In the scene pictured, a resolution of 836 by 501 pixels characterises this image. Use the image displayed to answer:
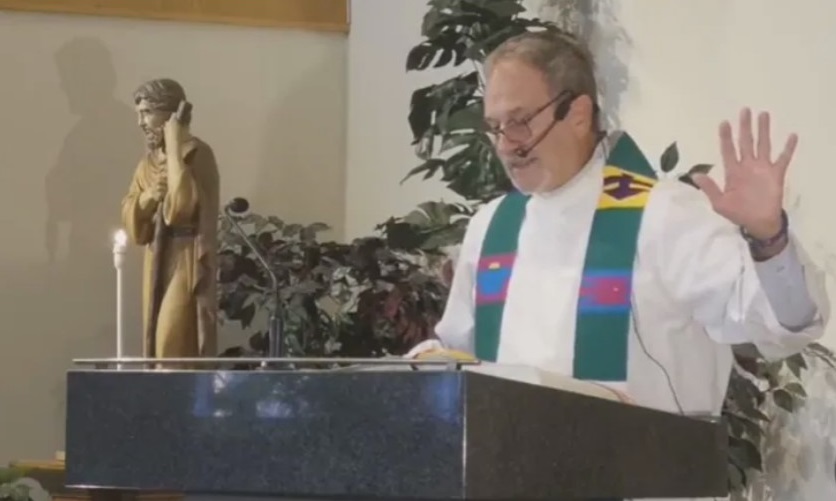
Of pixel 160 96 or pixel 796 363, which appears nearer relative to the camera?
pixel 796 363

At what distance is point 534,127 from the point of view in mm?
1834

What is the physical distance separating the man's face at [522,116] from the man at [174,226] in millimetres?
1778

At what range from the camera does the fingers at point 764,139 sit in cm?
145

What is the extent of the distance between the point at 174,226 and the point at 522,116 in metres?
1.90

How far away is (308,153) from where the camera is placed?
177 inches

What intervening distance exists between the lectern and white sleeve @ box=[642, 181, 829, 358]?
0.29 metres

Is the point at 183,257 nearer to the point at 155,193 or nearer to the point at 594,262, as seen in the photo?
the point at 155,193

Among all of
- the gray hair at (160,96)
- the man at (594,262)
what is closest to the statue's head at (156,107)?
the gray hair at (160,96)

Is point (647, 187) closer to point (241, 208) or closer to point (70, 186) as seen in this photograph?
point (241, 208)

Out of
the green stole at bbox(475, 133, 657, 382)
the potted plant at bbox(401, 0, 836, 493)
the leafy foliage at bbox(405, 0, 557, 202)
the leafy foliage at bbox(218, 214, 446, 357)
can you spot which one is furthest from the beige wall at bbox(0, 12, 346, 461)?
the green stole at bbox(475, 133, 657, 382)

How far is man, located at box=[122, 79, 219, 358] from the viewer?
354 centimetres

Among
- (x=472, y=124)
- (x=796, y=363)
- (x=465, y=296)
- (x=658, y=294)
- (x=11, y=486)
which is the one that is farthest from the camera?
(x=11, y=486)

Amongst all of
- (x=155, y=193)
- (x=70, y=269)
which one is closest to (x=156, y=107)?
(x=155, y=193)

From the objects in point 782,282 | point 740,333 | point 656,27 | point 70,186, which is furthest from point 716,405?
point 70,186
